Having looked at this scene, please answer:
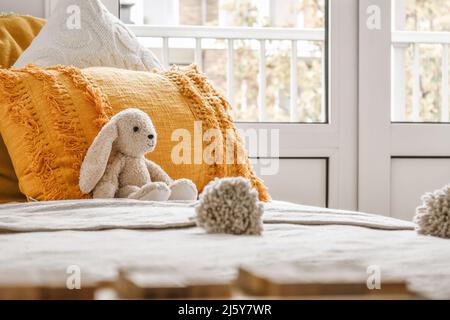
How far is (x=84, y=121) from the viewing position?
1497 millimetres

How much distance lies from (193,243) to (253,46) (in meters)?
2.61

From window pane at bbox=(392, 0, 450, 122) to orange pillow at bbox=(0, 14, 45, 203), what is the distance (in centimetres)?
150

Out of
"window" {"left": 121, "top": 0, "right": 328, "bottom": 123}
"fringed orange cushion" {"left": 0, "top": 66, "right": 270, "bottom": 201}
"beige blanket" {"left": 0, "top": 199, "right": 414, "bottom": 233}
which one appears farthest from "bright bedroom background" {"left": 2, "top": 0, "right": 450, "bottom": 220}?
"beige blanket" {"left": 0, "top": 199, "right": 414, "bottom": 233}

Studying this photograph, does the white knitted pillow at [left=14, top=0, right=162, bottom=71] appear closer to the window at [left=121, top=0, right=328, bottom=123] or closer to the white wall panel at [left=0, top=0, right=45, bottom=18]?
the white wall panel at [left=0, top=0, right=45, bottom=18]

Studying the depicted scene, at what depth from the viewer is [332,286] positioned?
0.65m

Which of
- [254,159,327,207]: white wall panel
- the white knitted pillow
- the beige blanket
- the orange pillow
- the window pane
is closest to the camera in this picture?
the beige blanket

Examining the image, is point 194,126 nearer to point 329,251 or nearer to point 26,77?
point 26,77

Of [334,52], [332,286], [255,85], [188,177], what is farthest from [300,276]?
[255,85]

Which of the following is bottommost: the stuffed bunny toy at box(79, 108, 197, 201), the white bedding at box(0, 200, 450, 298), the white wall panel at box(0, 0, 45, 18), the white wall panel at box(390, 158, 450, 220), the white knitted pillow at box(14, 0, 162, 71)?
the white wall panel at box(390, 158, 450, 220)

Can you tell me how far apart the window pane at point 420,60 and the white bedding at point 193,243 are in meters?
1.90

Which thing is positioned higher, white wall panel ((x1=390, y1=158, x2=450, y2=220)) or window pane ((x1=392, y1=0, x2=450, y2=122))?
window pane ((x1=392, y1=0, x2=450, y2=122))

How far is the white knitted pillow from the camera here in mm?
1720
